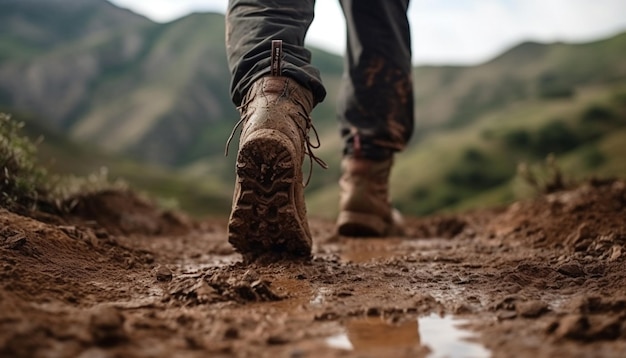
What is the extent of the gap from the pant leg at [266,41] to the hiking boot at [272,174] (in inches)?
1.9

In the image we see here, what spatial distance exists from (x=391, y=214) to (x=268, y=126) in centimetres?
145

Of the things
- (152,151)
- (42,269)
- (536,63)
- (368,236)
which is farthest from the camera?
(152,151)

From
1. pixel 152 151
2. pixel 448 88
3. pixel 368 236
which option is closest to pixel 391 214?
pixel 368 236

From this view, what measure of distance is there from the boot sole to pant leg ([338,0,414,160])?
0.96 metres

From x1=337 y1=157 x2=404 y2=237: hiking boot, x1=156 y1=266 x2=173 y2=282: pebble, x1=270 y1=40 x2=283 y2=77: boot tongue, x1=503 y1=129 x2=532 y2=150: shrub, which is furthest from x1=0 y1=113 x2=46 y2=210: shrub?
x1=503 y1=129 x2=532 y2=150: shrub

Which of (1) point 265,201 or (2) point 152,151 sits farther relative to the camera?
(2) point 152,151

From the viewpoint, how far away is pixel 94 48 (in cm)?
5222

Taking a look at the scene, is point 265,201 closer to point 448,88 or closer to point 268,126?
point 268,126

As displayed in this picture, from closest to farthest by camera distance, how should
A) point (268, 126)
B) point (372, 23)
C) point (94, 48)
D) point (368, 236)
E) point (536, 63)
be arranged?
point (268, 126) < point (372, 23) < point (368, 236) < point (536, 63) < point (94, 48)

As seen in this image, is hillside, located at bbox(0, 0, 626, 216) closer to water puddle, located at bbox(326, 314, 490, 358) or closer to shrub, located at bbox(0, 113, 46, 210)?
shrub, located at bbox(0, 113, 46, 210)

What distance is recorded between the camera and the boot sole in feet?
5.75

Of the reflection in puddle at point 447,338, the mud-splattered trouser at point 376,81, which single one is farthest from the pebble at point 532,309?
the mud-splattered trouser at point 376,81

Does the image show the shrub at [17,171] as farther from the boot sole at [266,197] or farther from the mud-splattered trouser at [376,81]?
the mud-splattered trouser at [376,81]

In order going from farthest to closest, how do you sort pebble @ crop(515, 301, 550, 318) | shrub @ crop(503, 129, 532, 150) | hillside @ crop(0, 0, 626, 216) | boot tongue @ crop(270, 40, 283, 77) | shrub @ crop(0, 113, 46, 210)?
shrub @ crop(503, 129, 532, 150)
hillside @ crop(0, 0, 626, 216)
shrub @ crop(0, 113, 46, 210)
boot tongue @ crop(270, 40, 283, 77)
pebble @ crop(515, 301, 550, 318)
